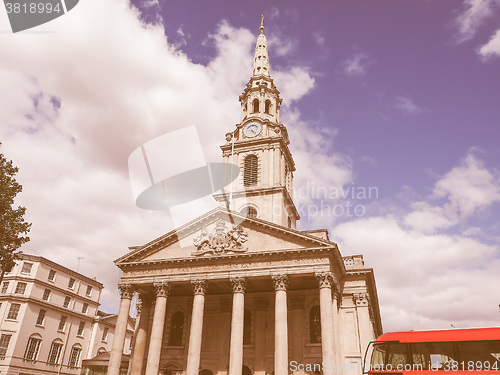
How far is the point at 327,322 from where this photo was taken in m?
24.7

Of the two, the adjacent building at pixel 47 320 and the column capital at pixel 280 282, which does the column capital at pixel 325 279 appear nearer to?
the column capital at pixel 280 282

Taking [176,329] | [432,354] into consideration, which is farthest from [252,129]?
[432,354]

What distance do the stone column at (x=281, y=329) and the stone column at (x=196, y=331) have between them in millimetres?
5439

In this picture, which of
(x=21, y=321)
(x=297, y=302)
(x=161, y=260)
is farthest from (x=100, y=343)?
(x=297, y=302)

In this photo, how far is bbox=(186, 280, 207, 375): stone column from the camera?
2555 centimetres

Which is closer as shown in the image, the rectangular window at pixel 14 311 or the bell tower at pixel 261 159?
the bell tower at pixel 261 159

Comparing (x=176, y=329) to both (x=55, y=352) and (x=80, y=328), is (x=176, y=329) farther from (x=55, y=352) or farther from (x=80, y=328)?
(x=80, y=328)

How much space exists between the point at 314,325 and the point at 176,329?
38.6ft

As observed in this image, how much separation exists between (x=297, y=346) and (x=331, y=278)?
6.72 meters

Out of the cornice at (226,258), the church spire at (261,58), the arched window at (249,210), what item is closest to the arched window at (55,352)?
the cornice at (226,258)

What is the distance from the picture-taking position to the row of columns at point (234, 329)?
24391 millimetres

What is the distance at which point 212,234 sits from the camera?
99.1ft

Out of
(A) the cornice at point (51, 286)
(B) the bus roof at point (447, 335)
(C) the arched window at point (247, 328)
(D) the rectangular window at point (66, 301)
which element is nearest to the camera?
(B) the bus roof at point (447, 335)

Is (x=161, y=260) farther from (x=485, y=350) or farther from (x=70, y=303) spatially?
(x=70, y=303)
